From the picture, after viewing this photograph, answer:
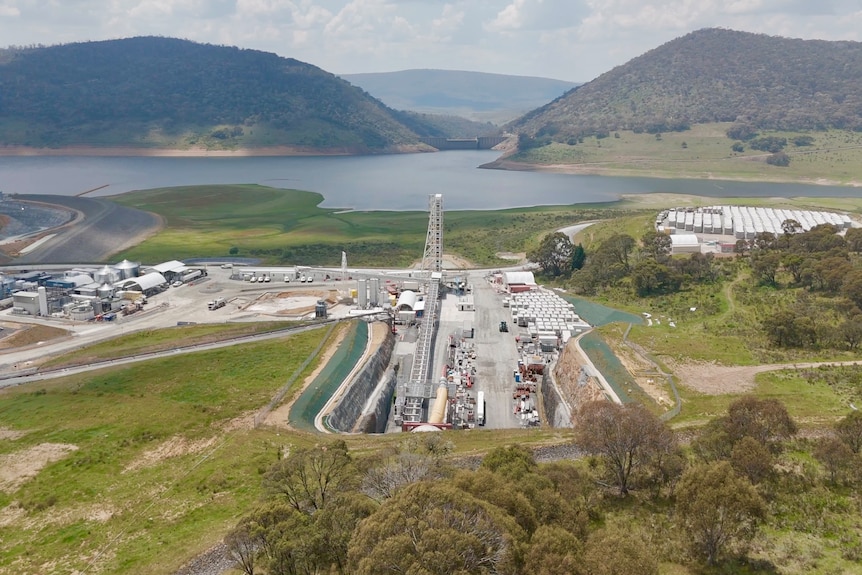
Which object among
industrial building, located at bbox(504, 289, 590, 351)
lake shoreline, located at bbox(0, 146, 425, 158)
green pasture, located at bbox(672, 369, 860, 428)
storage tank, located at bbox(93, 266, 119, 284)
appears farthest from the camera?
lake shoreline, located at bbox(0, 146, 425, 158)

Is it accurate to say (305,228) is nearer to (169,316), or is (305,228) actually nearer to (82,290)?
(82,290)

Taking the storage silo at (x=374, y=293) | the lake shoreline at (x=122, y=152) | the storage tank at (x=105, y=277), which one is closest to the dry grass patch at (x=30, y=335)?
the storage tank at (x=105, y=277)

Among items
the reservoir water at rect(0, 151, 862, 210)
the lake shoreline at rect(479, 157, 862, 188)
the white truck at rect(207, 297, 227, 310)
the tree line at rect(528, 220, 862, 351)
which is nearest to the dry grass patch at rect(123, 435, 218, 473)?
the white truck at rect(207, 297, 227, 310)

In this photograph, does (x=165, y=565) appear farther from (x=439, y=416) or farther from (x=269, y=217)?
(x=269, y=217)

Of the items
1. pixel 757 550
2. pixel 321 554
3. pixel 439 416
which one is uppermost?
pixel 321 554

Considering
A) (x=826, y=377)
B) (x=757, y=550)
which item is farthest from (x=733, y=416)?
(x=826, y=377)

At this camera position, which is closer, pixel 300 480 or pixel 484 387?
pixel 300 480

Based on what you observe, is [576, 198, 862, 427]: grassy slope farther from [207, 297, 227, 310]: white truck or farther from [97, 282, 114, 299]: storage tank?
[97, 282, 114, 299]: storage tank
